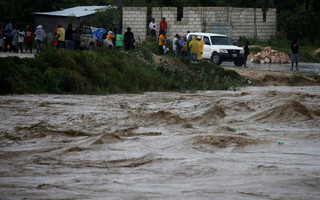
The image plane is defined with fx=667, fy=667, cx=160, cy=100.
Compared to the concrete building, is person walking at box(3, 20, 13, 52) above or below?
below

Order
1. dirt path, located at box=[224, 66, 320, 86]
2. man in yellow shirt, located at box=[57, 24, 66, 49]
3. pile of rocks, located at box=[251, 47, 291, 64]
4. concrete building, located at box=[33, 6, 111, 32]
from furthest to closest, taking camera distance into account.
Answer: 1. concrete building, located at box=[33, 6, 111, 32]
2. pile of rocks, located at box=[251, 47, 291, 64]
3. man in yellow shirt, located at box=[57, 24, 66, 49]
4. dirt path, located at box=[224, 66, 320, 86]

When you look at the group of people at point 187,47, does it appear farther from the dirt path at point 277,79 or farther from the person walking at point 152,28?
the person walking at point 152,28

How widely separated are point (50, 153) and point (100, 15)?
94.5 feet

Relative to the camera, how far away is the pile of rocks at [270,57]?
118ft

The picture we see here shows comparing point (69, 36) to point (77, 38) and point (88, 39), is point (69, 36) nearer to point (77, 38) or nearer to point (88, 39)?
point (77, 38)

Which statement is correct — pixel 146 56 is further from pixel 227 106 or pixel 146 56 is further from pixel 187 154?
pixel 187 154

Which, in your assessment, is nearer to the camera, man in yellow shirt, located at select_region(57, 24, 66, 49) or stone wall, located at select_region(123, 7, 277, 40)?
man in yellow shirt, located at select_region(57, 24, 66, 49)

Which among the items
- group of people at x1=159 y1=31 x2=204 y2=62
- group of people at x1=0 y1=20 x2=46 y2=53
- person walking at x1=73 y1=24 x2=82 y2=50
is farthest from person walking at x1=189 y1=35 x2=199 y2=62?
group of people at x1=0 y1=20 x2=46 y2=53

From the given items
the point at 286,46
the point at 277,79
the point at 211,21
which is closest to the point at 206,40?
the point at 277,79

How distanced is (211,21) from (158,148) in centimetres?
2915

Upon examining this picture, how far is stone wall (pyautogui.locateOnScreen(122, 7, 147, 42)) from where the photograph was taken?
38688mm

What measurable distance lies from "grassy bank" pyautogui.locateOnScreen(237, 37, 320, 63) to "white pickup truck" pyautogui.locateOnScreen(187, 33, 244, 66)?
7.23m

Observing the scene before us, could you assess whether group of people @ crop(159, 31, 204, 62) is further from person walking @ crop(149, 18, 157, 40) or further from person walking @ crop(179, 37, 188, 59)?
person walking @ crop(149, 18, 157, 40)

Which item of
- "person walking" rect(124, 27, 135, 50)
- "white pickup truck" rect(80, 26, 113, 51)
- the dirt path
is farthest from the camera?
"white pickup truck" rect(80, 26, 113, 51)
